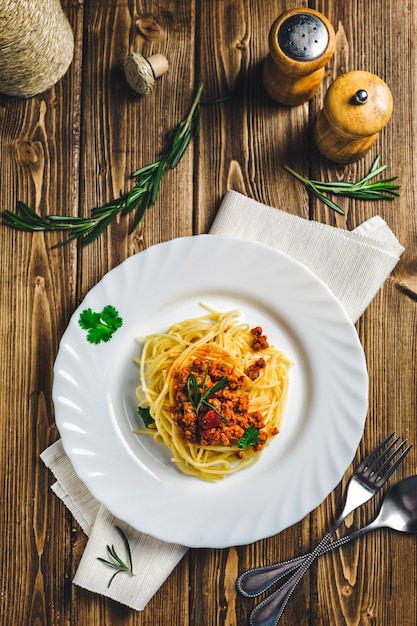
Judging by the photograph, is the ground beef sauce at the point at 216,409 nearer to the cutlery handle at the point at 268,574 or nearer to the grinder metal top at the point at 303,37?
the cutlery handle at the point at 268,574

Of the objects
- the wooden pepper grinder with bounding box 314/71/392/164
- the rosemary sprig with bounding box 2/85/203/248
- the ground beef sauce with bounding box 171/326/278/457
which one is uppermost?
the wooden pepper grinder with bounding box 314/71/392/164

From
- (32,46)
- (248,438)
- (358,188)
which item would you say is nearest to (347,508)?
(248,438)

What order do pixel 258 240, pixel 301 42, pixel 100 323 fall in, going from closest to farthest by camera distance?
pixel 301 42
pixel 100 323
pixel 258 240

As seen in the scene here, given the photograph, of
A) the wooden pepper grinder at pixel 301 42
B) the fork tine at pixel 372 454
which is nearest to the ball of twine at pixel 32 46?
the wooden pepper grinder at pixel 301 42

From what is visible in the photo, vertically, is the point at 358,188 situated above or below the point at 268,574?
above

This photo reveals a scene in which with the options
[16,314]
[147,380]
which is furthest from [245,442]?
[16,314]

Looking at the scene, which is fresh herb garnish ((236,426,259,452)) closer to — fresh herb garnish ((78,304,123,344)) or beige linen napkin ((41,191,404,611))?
beige linen napkin ((41,191,404,611))

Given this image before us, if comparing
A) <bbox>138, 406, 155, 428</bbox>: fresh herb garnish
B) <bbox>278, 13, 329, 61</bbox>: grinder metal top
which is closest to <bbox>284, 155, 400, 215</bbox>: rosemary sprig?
<bbox>278, 13, 329, 61</bbox>: grinder metal top

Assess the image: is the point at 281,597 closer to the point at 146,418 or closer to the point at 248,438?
the point at 248,438
